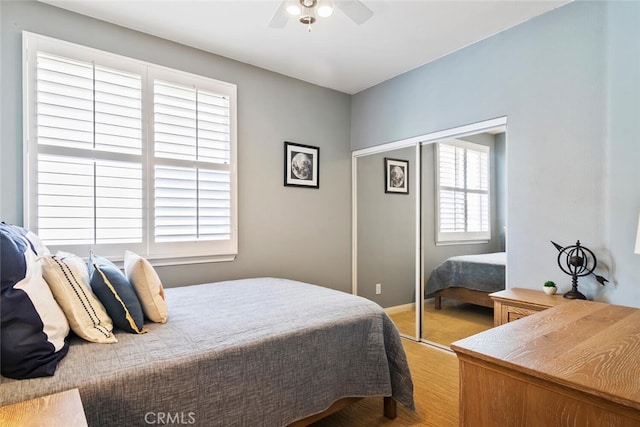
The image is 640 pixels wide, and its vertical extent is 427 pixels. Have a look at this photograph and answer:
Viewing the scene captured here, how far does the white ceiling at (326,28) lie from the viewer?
235 cm

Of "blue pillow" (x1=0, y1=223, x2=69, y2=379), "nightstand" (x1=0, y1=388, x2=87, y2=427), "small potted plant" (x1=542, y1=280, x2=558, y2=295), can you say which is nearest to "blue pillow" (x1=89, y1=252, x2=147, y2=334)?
"blue pillow" (x1=0, y1=223, x2=69, y2=379)

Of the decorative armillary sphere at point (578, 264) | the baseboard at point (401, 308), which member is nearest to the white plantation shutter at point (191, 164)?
the baseboard at point (401, 308)

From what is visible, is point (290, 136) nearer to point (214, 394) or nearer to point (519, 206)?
point (519, 206)

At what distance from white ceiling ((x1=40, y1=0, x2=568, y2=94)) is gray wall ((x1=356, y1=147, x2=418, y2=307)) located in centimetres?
98

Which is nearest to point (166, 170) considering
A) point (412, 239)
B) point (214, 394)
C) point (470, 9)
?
point (214, 394)

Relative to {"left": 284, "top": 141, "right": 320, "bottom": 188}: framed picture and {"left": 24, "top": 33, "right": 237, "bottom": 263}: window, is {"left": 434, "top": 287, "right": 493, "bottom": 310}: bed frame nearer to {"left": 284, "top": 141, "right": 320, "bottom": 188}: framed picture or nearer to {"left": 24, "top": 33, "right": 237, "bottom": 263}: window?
{"left": 284, "top": 141, "right": 320, "bottom": 188}: framed picture

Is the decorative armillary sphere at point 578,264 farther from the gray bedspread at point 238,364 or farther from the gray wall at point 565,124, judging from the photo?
the gray bedspread at point 238,364

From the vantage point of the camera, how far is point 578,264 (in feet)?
7.11

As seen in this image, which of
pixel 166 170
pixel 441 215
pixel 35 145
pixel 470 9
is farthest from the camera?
pixel 441 215

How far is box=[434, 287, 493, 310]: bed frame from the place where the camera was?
2.86 meters

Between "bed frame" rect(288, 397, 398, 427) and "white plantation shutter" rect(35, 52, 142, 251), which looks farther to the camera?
"white plantation shutter" rect(35, 52, 142, 251)

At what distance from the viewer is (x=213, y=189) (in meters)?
2.97

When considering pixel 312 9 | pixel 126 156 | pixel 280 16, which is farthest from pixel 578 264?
pixel 126 156

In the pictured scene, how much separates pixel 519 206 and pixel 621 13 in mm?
1296
